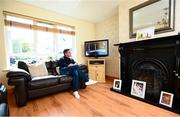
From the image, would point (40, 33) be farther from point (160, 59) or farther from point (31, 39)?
point (160, 59)

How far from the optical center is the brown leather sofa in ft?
5.95

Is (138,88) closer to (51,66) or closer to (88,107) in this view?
(88,107)

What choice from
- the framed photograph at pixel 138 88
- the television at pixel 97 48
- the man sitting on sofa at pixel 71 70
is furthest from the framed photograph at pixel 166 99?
the television at pixel 97 48

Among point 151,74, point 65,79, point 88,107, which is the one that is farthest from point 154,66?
point 65,79

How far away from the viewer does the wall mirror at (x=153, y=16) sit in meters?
1.87

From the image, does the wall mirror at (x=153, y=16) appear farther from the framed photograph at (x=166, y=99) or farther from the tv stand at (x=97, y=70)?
the tv stand at (x=97, y=70)

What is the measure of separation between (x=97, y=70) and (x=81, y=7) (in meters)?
1.92

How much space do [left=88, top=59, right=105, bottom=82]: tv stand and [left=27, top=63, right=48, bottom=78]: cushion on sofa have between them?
1481mm

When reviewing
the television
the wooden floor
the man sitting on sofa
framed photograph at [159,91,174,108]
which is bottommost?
the wooden floor

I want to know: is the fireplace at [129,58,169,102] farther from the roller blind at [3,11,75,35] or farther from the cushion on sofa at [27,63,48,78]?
the roller blind at [3,11,75,35]

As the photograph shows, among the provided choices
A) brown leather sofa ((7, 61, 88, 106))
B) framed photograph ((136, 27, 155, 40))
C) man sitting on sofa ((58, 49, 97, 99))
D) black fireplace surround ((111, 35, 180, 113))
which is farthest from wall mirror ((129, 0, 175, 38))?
brown leather sofa ((7, 61, 88, 106))

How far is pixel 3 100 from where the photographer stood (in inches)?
52.6

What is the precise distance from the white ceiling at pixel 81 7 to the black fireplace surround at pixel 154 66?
1.21 m

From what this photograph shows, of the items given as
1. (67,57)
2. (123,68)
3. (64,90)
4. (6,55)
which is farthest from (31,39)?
(123,68)
